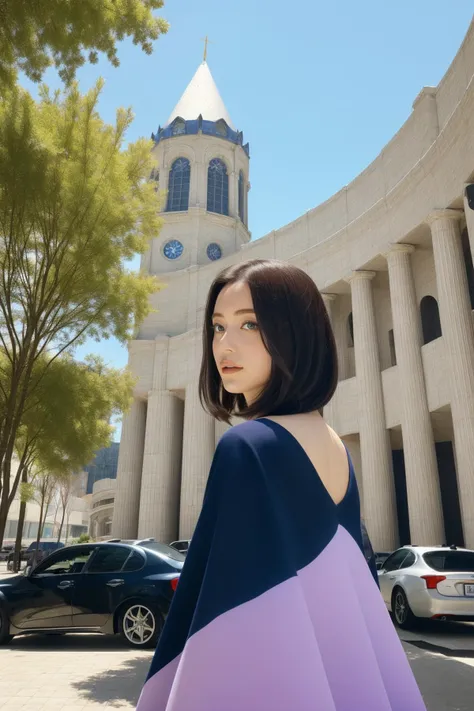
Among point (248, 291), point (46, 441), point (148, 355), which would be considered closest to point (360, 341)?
point (46, 441)

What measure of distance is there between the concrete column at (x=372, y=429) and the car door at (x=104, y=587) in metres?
13.9

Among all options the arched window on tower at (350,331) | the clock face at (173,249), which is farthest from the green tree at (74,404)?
the clock face at (173,249)

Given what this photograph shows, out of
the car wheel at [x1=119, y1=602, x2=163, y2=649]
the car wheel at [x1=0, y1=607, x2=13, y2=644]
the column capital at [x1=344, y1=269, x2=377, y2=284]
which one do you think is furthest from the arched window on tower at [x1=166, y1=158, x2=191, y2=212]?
the car wheel at [x1=119, y1=602, x2=163, y2=649]

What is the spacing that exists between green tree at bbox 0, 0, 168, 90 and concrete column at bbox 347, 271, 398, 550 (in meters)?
16.4

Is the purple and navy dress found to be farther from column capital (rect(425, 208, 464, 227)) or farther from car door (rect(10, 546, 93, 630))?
column capital (rect(425, 208, 464, 227))

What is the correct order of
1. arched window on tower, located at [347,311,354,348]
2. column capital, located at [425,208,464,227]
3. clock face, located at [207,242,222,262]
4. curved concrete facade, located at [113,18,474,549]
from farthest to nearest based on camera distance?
clock face, located at [207,242,222,262]
arched window on tower, located at [347,311,354,348]
column capital, located at [425,208,464,227]
curved concrete facade, located at [113,18,474,549]

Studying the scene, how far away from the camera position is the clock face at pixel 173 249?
38438 millimetres

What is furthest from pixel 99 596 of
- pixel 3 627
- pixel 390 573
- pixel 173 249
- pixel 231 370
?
pixel 173 249

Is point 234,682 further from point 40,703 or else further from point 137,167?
point 137,167

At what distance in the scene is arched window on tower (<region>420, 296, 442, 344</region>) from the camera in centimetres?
2152

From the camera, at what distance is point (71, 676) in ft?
17.4

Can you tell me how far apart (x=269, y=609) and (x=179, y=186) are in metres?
41.6

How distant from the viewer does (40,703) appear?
14.6ft

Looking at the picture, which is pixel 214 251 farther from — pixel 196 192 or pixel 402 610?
pixel 402 610
